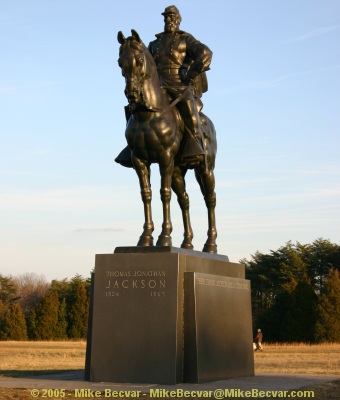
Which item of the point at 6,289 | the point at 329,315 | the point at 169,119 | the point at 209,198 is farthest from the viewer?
the point at 6,289

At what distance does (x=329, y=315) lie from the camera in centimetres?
4638

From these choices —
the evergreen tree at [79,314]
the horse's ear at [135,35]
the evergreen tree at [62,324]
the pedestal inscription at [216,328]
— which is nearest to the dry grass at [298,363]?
the pedestal inscription at [216,328]

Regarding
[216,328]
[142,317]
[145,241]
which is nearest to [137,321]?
[142,317]

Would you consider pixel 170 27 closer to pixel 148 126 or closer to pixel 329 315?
pixel 148 126

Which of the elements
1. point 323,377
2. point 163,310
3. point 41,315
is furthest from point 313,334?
point 163,310

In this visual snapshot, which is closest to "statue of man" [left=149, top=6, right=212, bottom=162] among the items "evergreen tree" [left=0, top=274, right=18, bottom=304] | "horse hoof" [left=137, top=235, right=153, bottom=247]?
"horse hoof" [left=137, top=235, right=153, bottom=247]

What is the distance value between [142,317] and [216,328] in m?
1.70

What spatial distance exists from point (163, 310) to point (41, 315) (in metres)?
43.4

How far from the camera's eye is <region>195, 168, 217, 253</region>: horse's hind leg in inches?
665

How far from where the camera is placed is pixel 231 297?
15.5 meters

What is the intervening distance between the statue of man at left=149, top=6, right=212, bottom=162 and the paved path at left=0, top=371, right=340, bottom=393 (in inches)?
175

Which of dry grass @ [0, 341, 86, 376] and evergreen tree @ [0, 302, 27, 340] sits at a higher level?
evergreen tree @ [0, 302, 27, 340]

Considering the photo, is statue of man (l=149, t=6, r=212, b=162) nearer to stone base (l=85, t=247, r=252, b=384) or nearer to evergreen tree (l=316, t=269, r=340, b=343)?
stone base (l=85, t=247, r=252, b=384)

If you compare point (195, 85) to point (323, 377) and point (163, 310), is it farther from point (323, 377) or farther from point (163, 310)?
point (323, 377)
